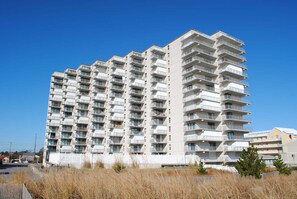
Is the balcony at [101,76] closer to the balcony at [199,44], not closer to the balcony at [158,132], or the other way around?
the balcony at [158,132]

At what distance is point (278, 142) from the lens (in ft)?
274

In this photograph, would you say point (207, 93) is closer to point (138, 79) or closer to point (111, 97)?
point (138, 79)

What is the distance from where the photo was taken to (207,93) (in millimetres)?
51688

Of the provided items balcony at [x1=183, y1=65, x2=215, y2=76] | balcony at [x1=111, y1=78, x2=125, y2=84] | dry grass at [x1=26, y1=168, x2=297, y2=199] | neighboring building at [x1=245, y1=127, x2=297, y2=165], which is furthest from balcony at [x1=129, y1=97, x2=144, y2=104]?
dry grass at [x1=26, y1=168, x2=297, y2=199]

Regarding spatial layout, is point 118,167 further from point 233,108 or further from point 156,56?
point 156,56

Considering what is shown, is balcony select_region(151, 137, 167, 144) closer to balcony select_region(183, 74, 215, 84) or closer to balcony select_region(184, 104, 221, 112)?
balcony select_region(184, 104, 221, 112)

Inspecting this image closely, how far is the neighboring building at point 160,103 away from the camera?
168 ft

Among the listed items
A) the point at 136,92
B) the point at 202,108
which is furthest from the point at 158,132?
the point at 136,92

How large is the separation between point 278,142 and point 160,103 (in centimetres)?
5021

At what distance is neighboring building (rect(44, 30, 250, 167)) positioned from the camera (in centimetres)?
5125

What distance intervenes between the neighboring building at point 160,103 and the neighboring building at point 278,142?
28.5 meters

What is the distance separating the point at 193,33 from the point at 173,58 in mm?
8010

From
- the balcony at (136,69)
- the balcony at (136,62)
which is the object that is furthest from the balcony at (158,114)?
the balcony at (136,62)

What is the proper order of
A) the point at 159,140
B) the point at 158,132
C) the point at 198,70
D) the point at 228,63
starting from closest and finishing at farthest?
the point at 198,70
the point at 228,63
the point at 158,132
the point at 159,140
